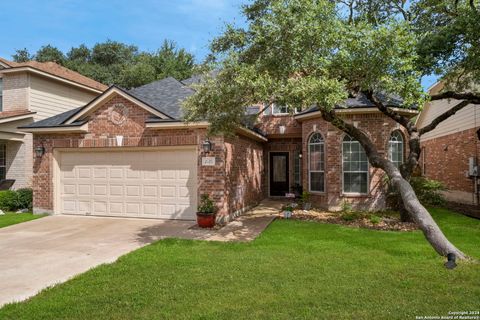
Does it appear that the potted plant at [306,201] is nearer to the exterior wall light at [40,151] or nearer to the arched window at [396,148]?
the arched window at [396,148]

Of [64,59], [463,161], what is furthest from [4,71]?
[64,59]

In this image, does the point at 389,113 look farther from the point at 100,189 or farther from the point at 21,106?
the point at 21,106

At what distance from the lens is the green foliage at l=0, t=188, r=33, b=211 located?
41.5 feet

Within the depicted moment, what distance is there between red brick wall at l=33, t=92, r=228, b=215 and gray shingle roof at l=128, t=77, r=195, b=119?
24.2 inches

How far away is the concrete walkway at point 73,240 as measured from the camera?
17.7 feet

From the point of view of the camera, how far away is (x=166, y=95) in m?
12.4

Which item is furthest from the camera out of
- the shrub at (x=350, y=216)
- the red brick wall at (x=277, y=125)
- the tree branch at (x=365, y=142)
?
the red brick wall at (x=277, y=125)

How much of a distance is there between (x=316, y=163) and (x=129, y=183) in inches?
263

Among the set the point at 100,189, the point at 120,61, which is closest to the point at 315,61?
the point at 100,189

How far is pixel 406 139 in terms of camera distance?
1210 cm

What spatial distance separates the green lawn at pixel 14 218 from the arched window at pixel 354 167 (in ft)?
34.1

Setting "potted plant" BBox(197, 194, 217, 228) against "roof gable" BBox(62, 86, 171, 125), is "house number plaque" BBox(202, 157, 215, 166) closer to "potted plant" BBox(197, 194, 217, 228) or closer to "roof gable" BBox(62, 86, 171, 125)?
"potted plant" BBox(197, 194, 217, 228)

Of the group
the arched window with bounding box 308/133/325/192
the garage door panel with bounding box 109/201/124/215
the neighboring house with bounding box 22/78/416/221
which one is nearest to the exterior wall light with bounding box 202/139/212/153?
the neighboring house with bounding box 22/78/416/221

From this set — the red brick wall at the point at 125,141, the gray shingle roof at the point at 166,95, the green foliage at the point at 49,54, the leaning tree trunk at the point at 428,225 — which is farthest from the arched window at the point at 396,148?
the green foliage at the point at 49,54
